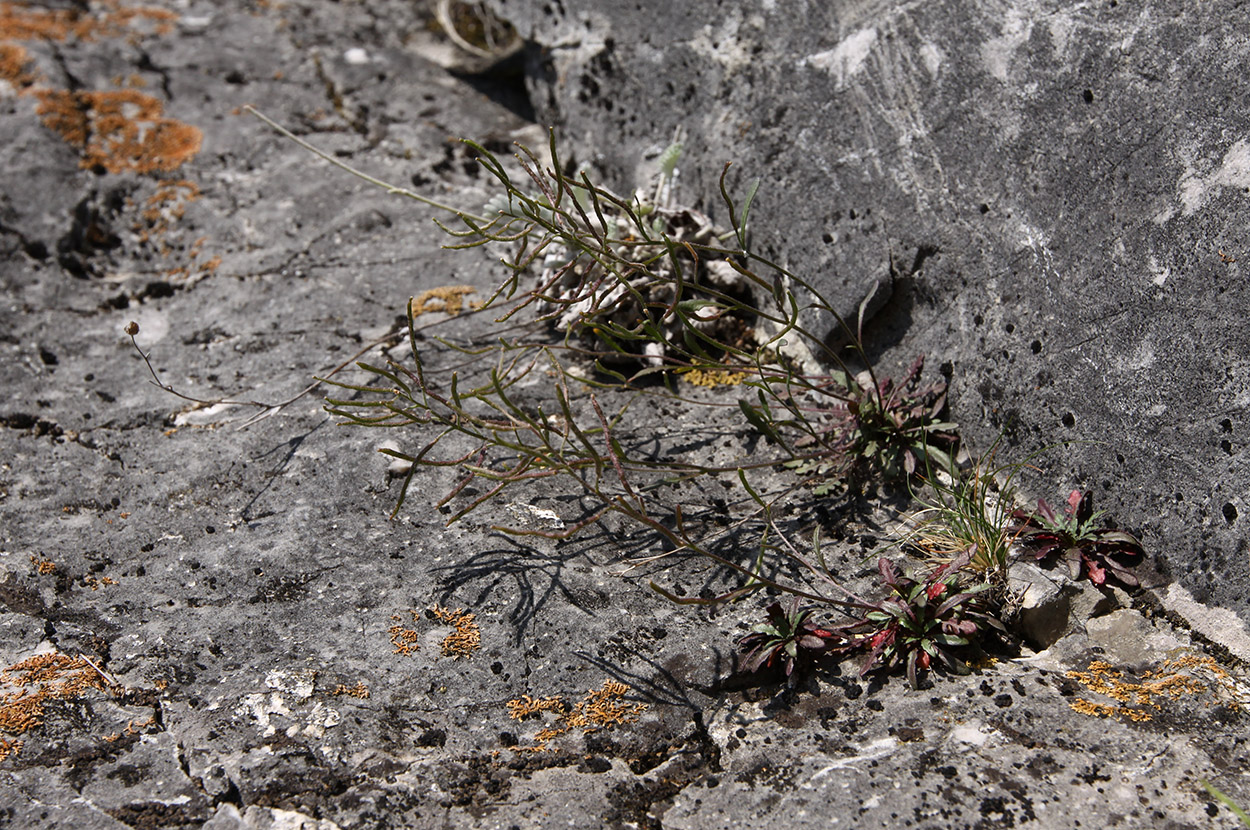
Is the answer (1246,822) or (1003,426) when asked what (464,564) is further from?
(1246,822)

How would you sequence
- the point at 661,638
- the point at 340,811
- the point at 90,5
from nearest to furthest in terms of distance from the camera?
the point at 340,811 → the point at 661,638 → the point at 90,5

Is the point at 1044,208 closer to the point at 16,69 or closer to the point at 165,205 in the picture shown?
the point at 165,205

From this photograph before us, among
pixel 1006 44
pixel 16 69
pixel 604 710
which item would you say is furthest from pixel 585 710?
pixel 16 69

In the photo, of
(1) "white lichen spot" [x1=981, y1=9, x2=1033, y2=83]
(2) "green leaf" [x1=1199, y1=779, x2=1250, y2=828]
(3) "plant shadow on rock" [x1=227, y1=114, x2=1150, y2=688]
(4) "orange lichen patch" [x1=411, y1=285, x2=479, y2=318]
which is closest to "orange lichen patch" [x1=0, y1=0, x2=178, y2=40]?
(4) "orange lichen patch" [x1=411, y1=285, x2=479, y2=318]

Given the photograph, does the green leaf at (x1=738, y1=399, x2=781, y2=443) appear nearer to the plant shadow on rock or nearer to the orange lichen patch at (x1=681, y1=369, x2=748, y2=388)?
the plant shadow on rock

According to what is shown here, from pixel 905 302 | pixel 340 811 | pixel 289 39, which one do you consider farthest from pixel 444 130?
pixel 340 811

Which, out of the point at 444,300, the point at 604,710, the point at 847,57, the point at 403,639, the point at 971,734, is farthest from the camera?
the point at 444,300

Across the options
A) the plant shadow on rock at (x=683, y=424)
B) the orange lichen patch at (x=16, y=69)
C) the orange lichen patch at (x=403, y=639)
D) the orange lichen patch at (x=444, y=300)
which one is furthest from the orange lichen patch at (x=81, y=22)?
the orange lichen patch at (x=403, y=639)
